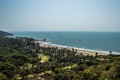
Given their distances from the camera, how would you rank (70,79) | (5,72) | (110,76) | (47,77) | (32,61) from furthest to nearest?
(32,61) < (5,72) < (47,77) < (70,79) < (110,76)

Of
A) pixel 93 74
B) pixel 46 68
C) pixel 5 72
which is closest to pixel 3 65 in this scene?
pixel 5 72

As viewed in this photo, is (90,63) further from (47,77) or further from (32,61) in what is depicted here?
(32,61)

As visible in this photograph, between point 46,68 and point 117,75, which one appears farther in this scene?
point 46,68

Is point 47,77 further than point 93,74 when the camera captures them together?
Yes

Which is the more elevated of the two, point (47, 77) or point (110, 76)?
point (110, 76)

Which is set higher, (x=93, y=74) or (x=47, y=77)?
(x=93, y=74)

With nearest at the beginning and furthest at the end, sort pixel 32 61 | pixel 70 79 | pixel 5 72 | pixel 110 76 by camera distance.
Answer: pixel 110 76
pixel 70 79
pixel 5 72
pixel 32 61

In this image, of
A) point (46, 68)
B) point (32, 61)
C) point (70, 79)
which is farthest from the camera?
point (32, 61)

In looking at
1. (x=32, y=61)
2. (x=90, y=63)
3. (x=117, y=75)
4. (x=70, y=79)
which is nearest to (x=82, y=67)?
(x=90, y=63)

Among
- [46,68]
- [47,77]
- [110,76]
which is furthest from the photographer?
[46,68]
